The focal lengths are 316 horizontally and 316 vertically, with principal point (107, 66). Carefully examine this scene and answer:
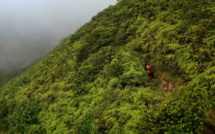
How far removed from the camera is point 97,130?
55.4 ft

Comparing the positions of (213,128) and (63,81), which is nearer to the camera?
(213,128)

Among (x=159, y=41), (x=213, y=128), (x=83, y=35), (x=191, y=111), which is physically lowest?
(x=213, y=128)

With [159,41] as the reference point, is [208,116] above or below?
below

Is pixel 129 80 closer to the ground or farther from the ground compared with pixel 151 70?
farther from the ground

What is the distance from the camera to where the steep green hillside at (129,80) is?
46.5 feet

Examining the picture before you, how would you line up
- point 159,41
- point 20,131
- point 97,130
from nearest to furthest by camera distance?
point 97,130 < point 159,41 < point 20,131

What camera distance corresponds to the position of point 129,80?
1956 centimetres

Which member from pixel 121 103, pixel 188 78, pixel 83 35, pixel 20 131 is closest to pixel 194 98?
pixel 188 78

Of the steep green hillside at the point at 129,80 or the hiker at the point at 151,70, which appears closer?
the steep green hillside at the point at 129,80

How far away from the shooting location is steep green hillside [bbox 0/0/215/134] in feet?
46.5

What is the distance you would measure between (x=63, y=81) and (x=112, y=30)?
239 inches

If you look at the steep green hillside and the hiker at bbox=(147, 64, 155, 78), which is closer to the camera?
the steep green hillside

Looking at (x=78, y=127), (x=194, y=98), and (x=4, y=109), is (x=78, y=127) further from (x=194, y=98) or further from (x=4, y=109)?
(x=4, y=109)

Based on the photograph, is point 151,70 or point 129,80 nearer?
point 151,70
